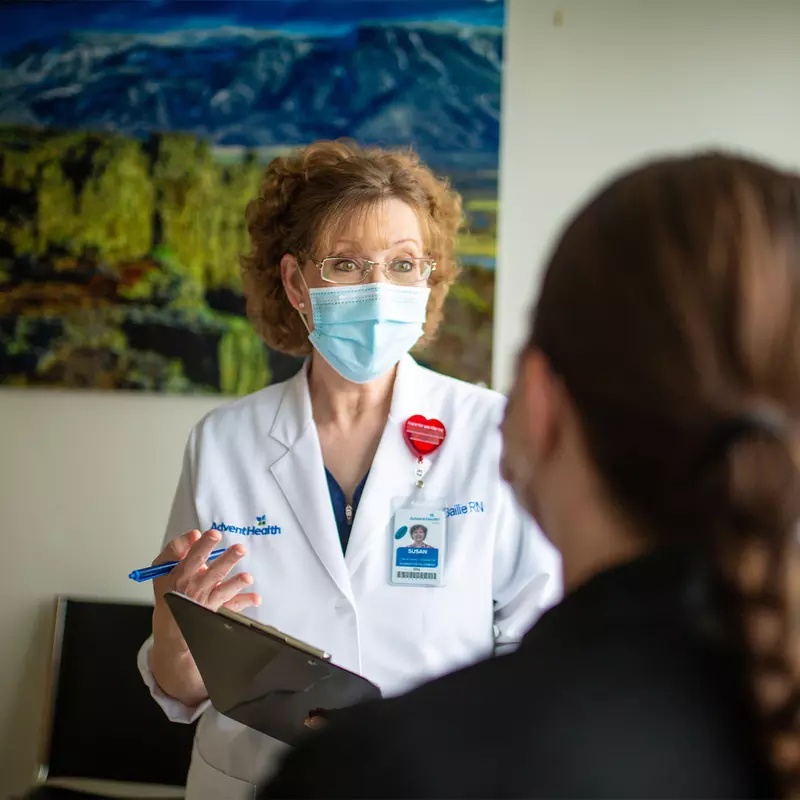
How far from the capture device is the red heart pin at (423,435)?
1542 mm

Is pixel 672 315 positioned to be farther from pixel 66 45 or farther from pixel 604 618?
pixel 66 45

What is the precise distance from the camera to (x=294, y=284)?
5.39 feet

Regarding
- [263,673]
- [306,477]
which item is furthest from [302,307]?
[263,673]

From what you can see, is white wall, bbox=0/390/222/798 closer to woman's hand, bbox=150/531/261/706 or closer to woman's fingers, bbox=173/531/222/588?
woman's hand, bbox=150/531/261/706

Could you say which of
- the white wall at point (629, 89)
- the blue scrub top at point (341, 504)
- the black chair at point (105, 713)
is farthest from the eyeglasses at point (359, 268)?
the black chair at point (105, 713)

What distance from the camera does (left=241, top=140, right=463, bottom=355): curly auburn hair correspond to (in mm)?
1550

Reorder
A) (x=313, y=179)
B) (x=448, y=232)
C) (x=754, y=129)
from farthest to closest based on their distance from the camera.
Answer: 1. (x=754, y=129)
2. (x=448, y=232)
3. (x=313, y=179)

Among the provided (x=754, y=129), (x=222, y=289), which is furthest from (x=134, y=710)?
(x=754, y=129)

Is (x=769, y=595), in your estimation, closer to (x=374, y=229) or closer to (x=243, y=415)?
(x=374, y=229)

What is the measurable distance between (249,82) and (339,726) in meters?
2.20

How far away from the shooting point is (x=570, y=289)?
569 millimetres

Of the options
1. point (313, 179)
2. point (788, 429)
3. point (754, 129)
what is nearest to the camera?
point (788, 429)

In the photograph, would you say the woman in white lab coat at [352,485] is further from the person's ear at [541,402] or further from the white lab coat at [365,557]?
the person's ear at [541,402]

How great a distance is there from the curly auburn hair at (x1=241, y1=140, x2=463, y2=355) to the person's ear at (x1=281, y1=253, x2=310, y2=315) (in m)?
0.02
